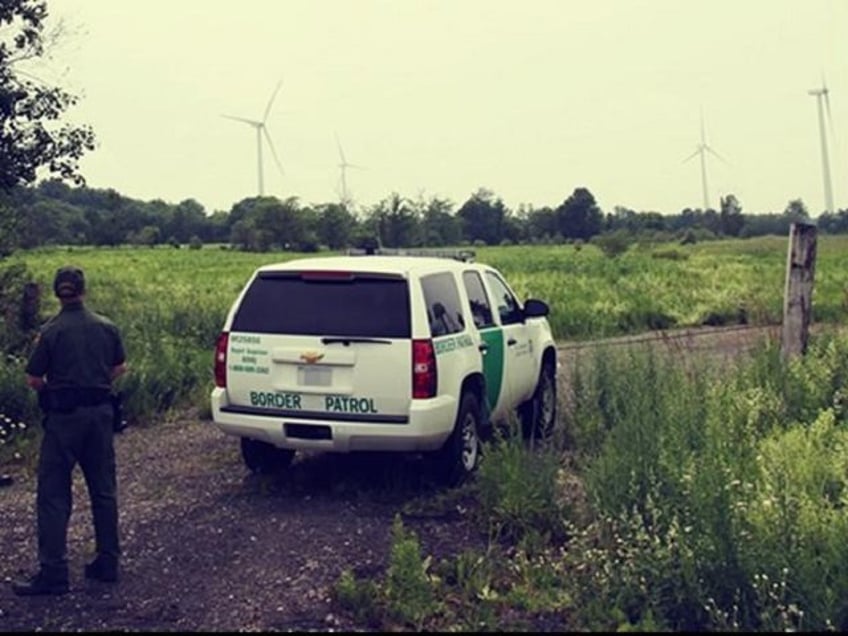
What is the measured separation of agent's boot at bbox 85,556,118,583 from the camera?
6.29 m

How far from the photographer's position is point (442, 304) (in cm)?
846

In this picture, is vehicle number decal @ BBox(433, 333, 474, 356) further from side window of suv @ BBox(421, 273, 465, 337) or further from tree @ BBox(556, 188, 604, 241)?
tree @ BBox(556, 188, 604, 241)

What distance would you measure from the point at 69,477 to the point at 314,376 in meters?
2.09

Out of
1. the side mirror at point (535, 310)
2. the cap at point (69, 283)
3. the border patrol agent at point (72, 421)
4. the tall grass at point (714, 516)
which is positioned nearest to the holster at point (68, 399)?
the border patrol agent at point (72, 421)

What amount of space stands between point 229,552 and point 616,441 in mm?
2734

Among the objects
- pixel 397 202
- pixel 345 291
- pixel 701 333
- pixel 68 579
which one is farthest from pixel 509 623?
pixel 397 202

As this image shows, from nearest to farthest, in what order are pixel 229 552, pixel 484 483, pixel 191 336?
pixel 229 552, pixel 484 483, pixel 191 336

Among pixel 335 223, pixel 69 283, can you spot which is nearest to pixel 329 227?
pixel 335 223

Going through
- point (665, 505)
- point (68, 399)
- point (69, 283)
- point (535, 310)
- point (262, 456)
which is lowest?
point (262, 456)

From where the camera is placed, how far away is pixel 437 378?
7863mm

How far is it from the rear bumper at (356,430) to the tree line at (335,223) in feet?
182

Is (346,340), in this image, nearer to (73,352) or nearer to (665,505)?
(73,352)

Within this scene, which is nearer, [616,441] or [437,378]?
[616,441]

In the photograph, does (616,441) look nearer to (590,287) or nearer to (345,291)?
(345,291)
